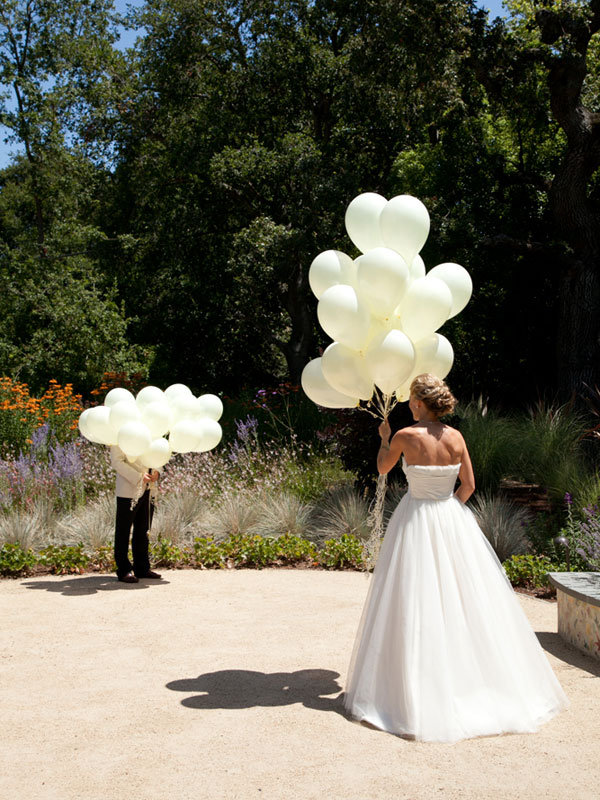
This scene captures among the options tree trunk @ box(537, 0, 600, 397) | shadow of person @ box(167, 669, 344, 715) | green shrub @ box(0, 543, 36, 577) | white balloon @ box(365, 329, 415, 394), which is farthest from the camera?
tree trunk @ box(537, 0, 600, 397)

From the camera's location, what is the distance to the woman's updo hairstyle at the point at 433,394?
4.38 meters

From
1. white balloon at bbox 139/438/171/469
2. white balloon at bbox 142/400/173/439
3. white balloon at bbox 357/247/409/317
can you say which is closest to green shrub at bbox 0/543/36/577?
white balloon at bbox 139/438/171/469

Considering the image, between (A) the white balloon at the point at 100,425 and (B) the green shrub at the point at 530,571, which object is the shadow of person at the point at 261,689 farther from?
(B) the green shrub at the point at 530,571

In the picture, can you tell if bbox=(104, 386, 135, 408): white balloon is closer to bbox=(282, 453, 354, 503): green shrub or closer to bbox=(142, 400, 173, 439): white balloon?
bbox=(142, 400, 173, 439): white balloon

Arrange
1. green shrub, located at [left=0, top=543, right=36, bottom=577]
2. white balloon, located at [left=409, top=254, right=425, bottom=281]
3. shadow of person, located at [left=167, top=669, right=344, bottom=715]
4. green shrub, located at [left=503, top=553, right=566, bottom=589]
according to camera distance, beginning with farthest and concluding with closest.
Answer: green shrub, located at [left=0, top=543, right=36, bottom=577]
green shrub, located at [left=503, top=553, right=566, bottom=589]
white balloon, located at [left=409, top=254, right=425, bottom=281]
shadow of person, located at [left=167, top=669, right=344, bottom=715]

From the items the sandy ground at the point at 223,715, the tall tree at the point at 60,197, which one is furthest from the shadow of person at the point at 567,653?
the tall tree at the point at 60,197

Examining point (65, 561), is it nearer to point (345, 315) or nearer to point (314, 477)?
point (314, 477)

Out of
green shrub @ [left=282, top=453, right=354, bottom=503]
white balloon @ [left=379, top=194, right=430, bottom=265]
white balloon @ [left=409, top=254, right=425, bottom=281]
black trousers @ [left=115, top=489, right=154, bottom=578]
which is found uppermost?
white balloon @ [left=379, top=194, right=430, bottom=265]

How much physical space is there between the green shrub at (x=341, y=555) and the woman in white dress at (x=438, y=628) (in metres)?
3.75

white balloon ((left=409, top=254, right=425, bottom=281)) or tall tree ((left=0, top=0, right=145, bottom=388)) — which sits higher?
tall tree ((left=0, top=0, right=145, bottom=388))

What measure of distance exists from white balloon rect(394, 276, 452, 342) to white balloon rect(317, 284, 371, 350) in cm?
22

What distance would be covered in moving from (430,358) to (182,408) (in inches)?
123

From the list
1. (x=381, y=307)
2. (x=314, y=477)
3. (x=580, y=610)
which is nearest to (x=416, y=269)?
(x=381, y=307)

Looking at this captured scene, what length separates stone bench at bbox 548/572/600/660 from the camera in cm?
532
